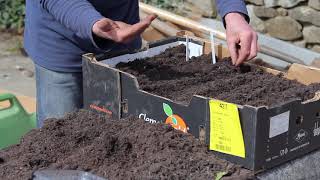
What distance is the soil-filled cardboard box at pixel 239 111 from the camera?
1.50m

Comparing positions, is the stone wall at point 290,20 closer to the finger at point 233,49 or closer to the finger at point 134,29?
the finger at point 233,49

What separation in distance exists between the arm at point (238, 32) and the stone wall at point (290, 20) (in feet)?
7.73

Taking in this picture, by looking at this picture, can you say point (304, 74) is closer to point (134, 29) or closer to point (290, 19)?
point (134, 29)

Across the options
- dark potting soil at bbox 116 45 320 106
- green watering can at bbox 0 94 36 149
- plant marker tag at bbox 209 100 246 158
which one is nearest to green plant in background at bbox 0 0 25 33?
green watering can at bbox 0 94 36 149

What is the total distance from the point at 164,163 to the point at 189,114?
0.57 feet

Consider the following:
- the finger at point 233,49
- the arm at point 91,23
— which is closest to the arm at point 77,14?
the arm at point 91,23

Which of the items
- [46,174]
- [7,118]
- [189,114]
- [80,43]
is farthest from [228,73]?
[7,118]

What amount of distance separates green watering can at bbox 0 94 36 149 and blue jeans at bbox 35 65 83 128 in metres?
0.27

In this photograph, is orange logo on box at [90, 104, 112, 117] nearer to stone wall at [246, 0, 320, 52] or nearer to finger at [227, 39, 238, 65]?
finger at [227, 39, 238, 65]

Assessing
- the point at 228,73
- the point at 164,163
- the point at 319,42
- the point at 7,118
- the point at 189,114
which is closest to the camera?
the point at 164,163

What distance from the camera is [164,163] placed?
4.91 feet

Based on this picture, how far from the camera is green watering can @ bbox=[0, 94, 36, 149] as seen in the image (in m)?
2.36

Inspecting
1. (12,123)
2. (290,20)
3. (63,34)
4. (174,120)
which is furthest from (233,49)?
(290,20)

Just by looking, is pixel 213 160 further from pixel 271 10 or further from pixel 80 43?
pixel 271 10
